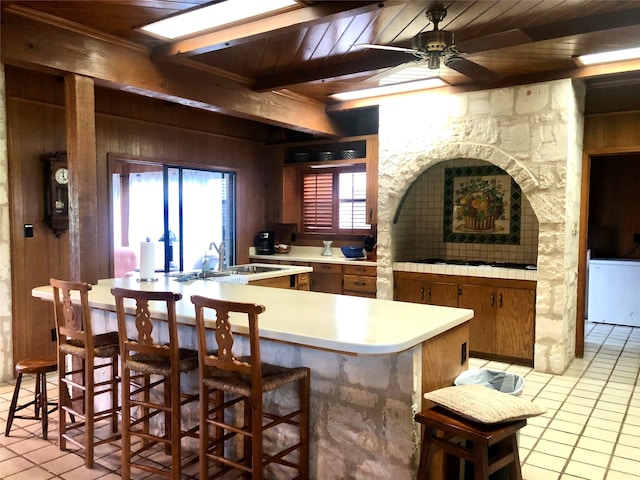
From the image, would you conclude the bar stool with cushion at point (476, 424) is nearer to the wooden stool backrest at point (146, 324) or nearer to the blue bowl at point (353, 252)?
the wooden stool backrest at point (146, 324)

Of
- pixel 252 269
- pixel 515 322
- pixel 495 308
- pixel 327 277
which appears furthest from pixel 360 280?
pixel 515 322

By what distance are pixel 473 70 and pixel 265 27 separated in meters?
1.86

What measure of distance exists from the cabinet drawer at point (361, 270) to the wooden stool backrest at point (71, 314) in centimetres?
326

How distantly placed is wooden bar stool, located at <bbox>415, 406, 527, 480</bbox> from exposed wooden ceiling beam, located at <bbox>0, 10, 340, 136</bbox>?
2.99 meters

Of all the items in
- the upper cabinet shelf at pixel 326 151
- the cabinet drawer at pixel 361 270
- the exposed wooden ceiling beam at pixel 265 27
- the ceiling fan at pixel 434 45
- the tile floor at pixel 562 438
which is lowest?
the tile floor at pixel 562 438

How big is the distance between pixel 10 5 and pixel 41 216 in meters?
2.03

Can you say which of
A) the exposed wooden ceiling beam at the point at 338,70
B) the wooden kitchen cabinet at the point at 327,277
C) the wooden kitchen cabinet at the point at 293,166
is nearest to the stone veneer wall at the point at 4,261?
the exposed wooden ceiling beam at the point at 338,70

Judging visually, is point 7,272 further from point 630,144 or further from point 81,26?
point 630,144

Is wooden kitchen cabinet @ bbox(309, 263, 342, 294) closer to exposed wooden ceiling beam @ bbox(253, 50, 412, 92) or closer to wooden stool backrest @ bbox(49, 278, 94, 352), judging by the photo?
exposed wooden ceiling beam @ bbox(253, 50, 412, 92)

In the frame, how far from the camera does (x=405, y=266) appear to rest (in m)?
5.20

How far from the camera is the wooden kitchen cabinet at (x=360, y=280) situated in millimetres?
5527

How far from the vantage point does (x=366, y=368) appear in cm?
225

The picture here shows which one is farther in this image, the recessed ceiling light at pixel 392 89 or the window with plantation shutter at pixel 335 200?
the window with plantation shutter at pixel 335 200

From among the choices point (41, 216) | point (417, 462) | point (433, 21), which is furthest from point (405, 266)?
point (41, 216)
